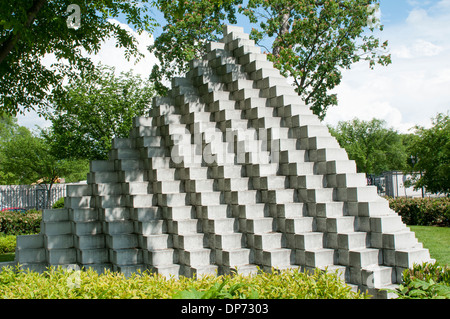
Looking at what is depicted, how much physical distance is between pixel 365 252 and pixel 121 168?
6.13 metres

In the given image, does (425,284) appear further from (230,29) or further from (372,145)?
(372,145)

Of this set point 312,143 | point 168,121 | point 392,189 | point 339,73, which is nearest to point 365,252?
point 312,143

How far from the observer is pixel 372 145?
57.7m

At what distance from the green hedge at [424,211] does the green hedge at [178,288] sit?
51.3 feet

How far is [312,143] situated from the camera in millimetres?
8828

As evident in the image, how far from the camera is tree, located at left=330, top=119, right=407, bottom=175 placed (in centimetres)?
5469

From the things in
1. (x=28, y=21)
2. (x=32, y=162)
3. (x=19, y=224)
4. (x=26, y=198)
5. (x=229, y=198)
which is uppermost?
(x=32, y=162)

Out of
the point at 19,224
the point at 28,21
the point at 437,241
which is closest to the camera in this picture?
the point at 28,21

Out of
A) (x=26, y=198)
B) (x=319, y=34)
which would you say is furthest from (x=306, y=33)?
Result: (x=26, y=198)

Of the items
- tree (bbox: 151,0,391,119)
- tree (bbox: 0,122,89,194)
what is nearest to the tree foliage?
tree (bbox: 151,0,391,119)

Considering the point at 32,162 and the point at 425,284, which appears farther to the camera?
the point at 32,162

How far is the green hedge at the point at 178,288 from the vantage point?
482 centimetres

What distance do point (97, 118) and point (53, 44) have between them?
13.7m
